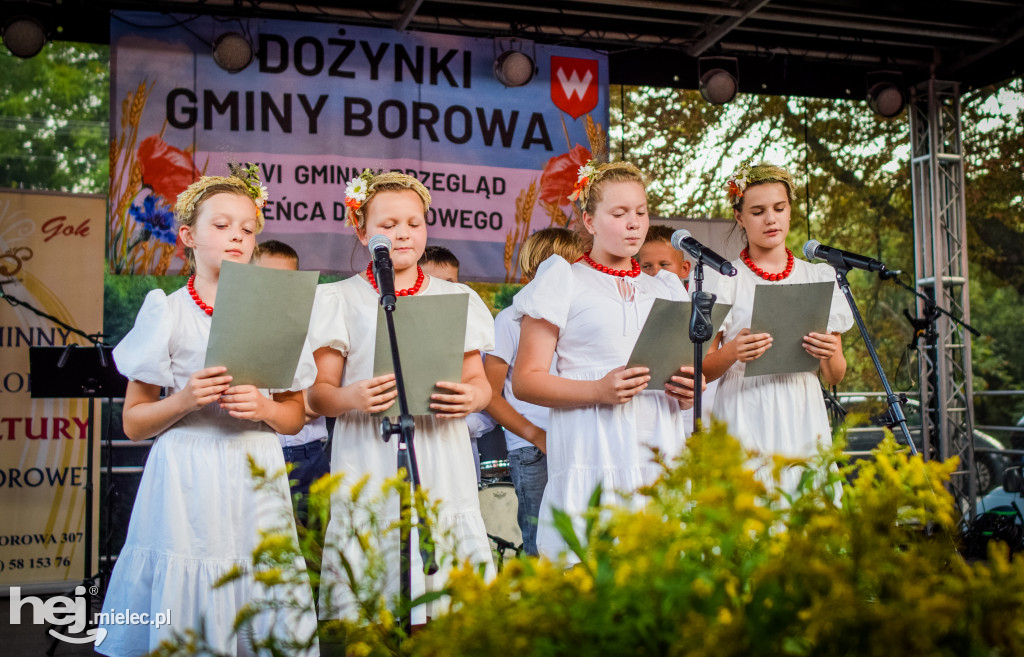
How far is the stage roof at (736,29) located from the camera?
5.08m

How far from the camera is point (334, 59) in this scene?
Result: 523cm

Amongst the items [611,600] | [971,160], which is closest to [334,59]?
[611,600]

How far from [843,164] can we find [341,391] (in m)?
10.2

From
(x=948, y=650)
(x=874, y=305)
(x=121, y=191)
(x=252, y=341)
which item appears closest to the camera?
(x=948, y=650)

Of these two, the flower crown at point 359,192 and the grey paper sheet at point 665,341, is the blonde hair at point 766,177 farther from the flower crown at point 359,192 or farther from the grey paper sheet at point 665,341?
the flower crown at point 359,192

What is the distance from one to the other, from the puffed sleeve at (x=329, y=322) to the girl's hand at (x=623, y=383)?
0.73 meters

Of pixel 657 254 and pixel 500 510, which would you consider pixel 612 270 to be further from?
pixel 500 510

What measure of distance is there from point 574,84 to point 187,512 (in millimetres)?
4154

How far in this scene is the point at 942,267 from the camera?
240 inches

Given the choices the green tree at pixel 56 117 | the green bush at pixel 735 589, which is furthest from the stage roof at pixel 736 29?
the green tree at pixel 56 117

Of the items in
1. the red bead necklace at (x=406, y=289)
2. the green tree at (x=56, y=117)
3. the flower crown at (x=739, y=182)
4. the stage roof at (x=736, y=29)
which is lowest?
the red bead necklace at (x=406, y=289)

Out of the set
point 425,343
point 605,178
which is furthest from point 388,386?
point 605,178

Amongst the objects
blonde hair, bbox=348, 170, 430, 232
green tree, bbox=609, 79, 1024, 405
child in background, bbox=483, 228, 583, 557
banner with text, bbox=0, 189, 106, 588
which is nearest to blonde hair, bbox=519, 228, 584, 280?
child in background, bbox=483, 228, 583, 557

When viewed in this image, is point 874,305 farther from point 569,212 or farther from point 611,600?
point 611,600
